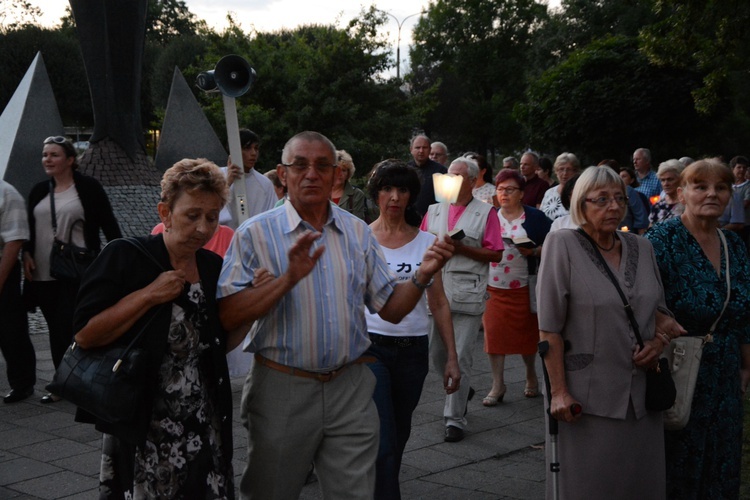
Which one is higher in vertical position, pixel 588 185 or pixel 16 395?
pixel 588 185

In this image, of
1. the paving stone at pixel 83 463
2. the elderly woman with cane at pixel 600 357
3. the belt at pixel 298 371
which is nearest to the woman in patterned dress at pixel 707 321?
the elderly woman with cane at pixel 600 357

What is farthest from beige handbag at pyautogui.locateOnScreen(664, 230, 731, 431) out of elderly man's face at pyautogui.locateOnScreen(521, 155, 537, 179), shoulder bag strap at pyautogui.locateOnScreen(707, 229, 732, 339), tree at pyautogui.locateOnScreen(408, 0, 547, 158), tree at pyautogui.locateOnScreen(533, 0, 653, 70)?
tree at pyautogui.locateOnScreen(408, 0, 547, 158)

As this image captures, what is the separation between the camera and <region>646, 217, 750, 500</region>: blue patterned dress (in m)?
4.38

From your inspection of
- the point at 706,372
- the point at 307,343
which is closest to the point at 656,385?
the point at 706,372

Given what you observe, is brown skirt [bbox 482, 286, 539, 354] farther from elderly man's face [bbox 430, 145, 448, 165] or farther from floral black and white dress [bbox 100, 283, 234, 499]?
floral black and white dress [bbox 100, 283, 234, 499]

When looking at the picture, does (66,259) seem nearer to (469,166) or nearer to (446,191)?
(469,166)

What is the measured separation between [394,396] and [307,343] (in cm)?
133

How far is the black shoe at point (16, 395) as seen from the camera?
23.9 feet

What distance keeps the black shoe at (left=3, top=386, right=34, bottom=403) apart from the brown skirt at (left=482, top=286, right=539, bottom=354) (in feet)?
12.5

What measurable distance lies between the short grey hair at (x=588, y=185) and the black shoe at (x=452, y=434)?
2661 mm

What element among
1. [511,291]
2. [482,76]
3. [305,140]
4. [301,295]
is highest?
[482,76]

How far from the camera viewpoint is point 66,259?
22.7ft

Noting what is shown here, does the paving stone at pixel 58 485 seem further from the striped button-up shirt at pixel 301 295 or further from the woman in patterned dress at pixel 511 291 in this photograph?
the woman in patterned dress at pixel 511 291

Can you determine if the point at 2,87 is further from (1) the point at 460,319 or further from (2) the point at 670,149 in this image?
(1) the point at 460,319
